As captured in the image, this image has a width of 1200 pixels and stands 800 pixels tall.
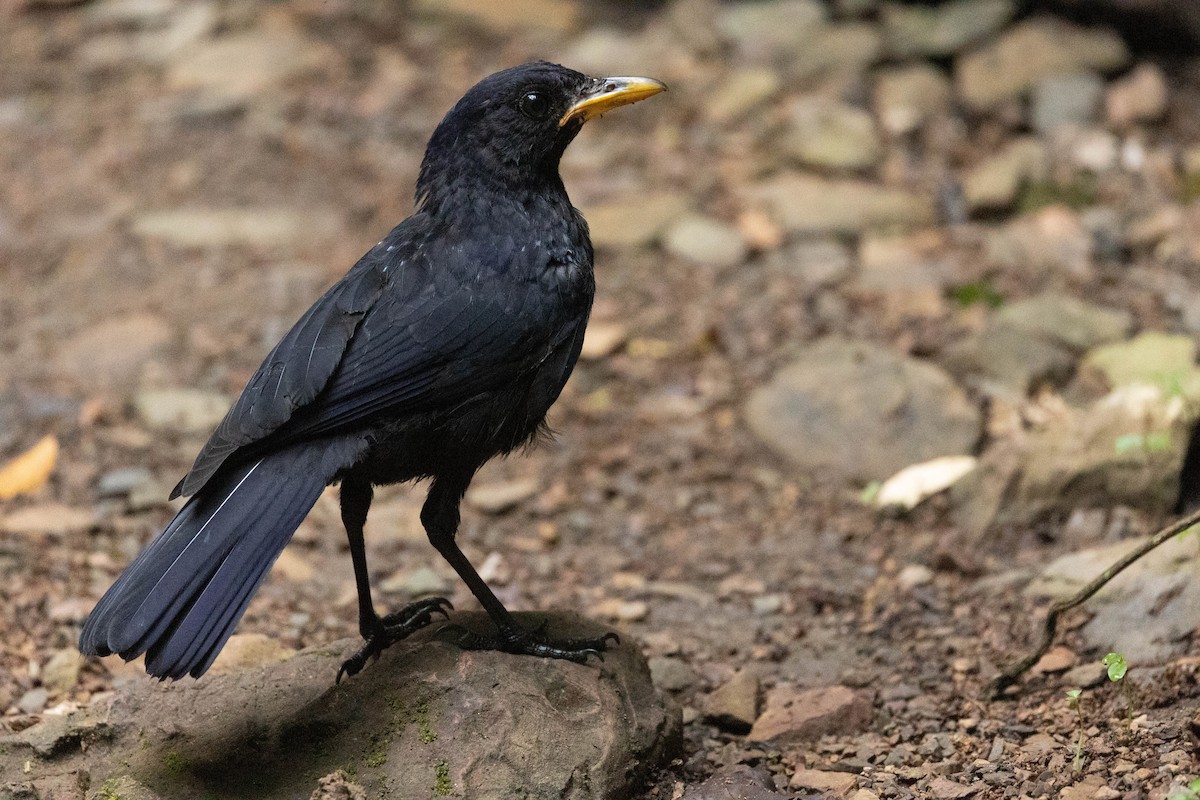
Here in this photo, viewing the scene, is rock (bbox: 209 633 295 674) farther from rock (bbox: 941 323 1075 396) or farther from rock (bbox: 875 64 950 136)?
rock (bbox: 875 64 950 136)

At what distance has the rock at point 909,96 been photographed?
8305 millimetres

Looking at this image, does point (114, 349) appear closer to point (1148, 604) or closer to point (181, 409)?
point (181, 409)

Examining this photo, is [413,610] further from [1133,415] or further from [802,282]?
[802,282]

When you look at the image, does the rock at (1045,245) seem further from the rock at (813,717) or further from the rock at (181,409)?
the rock at (181,409)

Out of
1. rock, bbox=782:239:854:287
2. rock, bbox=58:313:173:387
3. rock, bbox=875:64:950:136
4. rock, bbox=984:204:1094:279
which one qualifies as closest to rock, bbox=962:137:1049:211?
rock, bbox=984:204:1094:279

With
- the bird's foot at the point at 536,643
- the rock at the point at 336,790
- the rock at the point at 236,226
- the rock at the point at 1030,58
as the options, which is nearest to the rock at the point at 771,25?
the rock at the point at 1030,58

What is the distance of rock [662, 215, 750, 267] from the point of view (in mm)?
7434

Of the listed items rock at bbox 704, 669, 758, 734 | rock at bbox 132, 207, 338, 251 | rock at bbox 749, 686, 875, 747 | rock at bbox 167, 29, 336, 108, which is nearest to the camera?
rock at bbox 749, 686, 875, 747

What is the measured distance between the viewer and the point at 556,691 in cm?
368

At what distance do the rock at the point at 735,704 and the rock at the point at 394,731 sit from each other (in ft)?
1.09

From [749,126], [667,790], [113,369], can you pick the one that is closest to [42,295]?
[113,369]

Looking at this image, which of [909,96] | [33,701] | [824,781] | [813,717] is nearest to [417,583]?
[33,701]

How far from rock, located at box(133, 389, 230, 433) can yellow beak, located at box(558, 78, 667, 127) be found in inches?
107

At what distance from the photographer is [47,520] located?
544 centimetres
